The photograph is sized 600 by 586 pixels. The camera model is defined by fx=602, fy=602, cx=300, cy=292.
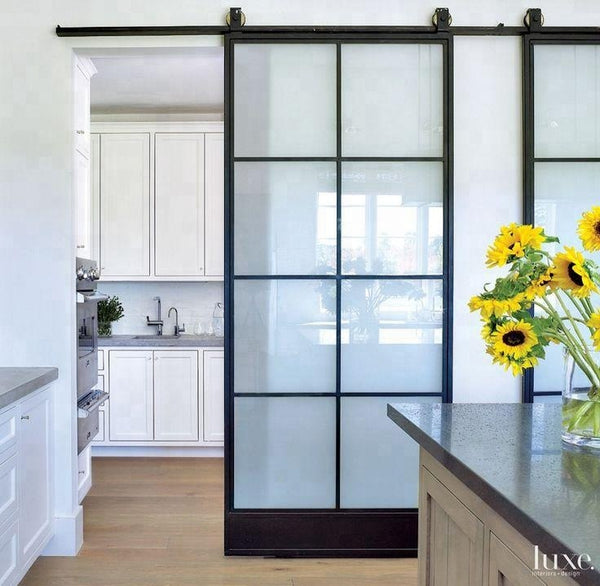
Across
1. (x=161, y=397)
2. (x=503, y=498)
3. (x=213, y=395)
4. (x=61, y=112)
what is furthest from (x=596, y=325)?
(x=161, y=397)

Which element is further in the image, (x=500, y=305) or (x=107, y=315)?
(x=107, y=315)

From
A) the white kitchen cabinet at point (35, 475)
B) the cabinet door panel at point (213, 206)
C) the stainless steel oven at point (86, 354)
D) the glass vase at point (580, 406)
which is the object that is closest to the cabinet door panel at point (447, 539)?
the glass vase at point (580, 406)

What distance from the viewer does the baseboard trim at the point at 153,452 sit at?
4.54 m

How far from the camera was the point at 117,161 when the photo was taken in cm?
465

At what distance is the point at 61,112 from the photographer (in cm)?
279

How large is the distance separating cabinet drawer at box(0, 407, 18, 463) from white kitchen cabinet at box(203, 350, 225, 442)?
7.19 ft

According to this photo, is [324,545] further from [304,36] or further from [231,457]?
[304,36]

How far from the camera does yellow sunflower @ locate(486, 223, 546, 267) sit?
128 cm

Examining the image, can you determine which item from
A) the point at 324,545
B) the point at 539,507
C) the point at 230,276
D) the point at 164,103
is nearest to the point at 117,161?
the point at 164,103

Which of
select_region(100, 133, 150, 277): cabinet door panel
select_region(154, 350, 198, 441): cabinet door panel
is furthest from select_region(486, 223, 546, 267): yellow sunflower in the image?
select_region(100, 133, 150, 277): cabinet door panel

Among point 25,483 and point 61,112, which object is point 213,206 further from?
point 25,483

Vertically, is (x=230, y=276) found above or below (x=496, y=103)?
below

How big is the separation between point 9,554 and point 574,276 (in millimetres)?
2161

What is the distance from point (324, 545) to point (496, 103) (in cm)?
224
